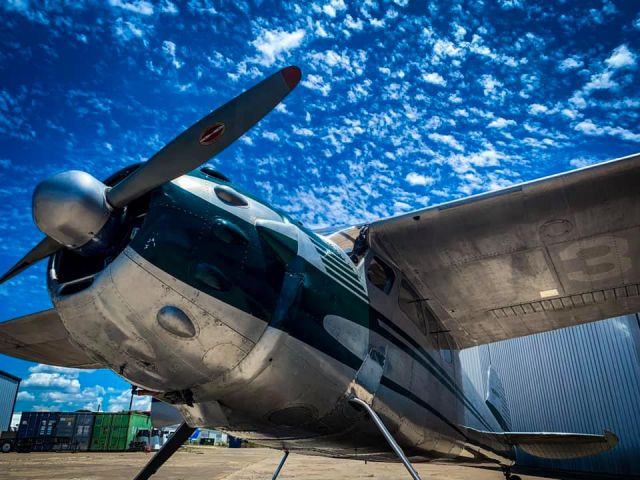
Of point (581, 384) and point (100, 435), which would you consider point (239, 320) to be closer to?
point (581, 384)

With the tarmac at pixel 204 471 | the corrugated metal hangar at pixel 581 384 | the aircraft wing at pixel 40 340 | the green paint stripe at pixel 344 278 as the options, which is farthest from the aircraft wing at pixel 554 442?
the corrugated metal hangar at pixel 581 384

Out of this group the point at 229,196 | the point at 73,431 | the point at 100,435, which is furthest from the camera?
the point at 100,435

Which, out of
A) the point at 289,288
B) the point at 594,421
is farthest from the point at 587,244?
the point at 594,421

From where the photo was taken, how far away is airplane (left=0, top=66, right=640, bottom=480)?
2.76m

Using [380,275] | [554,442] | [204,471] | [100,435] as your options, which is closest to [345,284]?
[380,275]

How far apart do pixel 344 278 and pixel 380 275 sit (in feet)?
3.75

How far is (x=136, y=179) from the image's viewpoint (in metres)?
2.80

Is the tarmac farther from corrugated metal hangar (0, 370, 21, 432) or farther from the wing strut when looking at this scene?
corrugated metal hangar (0, 370, 21, 432)

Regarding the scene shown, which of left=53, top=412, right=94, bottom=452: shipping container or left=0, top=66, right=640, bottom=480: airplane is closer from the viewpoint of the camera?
left=0, top=66, right=640, bottom=480: airplane

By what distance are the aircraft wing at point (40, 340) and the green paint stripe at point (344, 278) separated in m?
4.27

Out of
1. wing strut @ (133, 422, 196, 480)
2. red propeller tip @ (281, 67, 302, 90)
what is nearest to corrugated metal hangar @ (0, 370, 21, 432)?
wing strut @ (133, 422, 196, 480)

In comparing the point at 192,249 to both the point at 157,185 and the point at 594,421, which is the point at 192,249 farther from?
the point at 594,421

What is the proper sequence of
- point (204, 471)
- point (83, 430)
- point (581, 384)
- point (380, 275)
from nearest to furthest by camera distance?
point (380, 275) → point (204, 471) → point (581, 384) → point (83, 430)

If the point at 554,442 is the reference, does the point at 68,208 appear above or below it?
above
